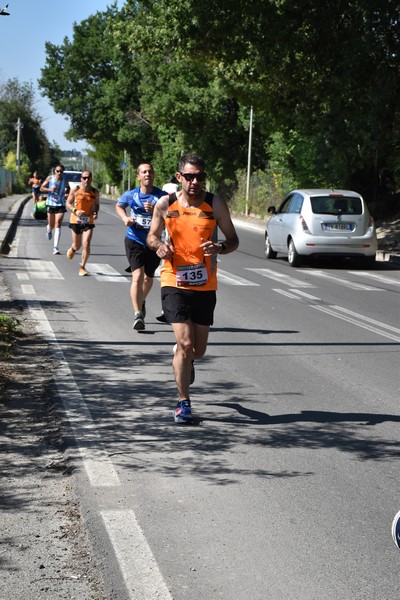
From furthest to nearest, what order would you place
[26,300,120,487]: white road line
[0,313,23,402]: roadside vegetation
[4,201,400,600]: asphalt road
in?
[0,313,23,402]: roadside vegetation
[26,300,120,487]: white road line
[4,201,400,600]: asphalt road

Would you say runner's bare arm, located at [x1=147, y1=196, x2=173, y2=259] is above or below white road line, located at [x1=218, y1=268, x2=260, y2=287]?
above

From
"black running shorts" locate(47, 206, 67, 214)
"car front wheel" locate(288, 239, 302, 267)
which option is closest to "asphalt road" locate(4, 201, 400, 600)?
"car front wheel" locate(288, 239, 302, 267)

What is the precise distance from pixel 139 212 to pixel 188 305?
4580 millimetres

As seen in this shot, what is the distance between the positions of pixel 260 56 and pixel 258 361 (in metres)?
18.6

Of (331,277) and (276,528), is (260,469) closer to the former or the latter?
(276,528)

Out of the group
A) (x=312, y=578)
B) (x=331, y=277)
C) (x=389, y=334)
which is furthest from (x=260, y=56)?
(x=312, y=578)

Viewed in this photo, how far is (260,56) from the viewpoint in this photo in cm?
2728

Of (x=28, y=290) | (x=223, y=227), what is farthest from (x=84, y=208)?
(x=223, y=227)

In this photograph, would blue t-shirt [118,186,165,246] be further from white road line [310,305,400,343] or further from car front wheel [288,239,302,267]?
car front wheel [288,239,302,267]

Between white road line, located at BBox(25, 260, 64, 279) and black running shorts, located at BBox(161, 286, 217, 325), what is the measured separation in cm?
1027

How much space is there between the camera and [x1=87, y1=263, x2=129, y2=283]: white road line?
1739cm

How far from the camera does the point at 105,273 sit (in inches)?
726

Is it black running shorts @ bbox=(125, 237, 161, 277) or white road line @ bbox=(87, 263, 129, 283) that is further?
white road line @ bbox=(87, 263, 129, 283)

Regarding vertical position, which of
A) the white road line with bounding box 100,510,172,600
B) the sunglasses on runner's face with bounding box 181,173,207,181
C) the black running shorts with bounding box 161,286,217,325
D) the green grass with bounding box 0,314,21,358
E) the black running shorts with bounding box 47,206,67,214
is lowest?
the green grass with bounding box 0,314,21,358
